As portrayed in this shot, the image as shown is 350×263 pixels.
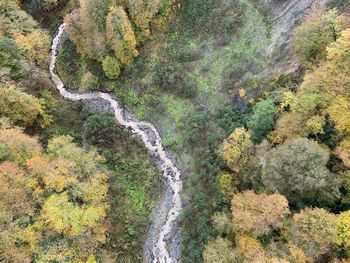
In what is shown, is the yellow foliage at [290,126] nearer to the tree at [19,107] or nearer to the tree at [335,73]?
the tree at [335,73]

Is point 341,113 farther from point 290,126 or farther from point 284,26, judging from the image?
point 284,26

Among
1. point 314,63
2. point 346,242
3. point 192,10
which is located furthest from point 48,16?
point 346,242

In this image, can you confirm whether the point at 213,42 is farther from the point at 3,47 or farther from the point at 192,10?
the point at 3,47

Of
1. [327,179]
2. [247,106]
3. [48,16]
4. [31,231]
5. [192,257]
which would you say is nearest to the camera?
[327,179]

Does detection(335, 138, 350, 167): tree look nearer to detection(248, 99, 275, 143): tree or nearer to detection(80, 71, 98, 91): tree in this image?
detection(248, 99, 275, 143): tree

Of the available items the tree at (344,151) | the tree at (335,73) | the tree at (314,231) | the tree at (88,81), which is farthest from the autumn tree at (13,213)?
the tree at (335,73)
